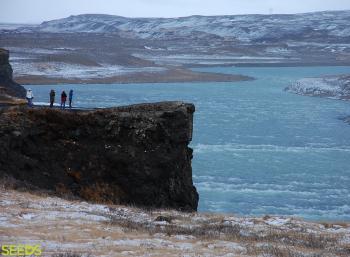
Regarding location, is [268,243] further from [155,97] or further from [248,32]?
[248,32]

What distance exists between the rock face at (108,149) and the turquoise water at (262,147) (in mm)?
6763

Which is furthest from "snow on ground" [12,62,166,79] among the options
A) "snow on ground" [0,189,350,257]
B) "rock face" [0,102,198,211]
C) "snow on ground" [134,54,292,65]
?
"snow on ground" [0,189,350,257]

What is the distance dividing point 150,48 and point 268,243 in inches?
4408

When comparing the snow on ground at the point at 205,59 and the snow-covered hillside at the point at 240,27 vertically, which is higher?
the snow-covered hillside at the point at 240,27

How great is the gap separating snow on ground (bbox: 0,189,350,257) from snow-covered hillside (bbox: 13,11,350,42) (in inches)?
5321

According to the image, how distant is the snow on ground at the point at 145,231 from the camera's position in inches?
353

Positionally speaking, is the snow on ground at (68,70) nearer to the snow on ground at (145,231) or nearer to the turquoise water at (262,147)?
the turquoise water at (262,147)

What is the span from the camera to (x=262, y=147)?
33.4 metres

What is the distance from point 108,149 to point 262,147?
18845 millimetres

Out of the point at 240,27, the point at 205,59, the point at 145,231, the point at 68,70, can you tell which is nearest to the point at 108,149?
the point at 145,231

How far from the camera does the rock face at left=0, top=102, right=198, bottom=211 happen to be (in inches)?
600

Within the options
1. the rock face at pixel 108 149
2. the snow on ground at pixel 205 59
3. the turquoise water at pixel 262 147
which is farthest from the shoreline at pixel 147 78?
the rock face at pixel 108 149

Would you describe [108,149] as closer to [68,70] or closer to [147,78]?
[147,78]

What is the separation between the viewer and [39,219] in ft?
35.1
